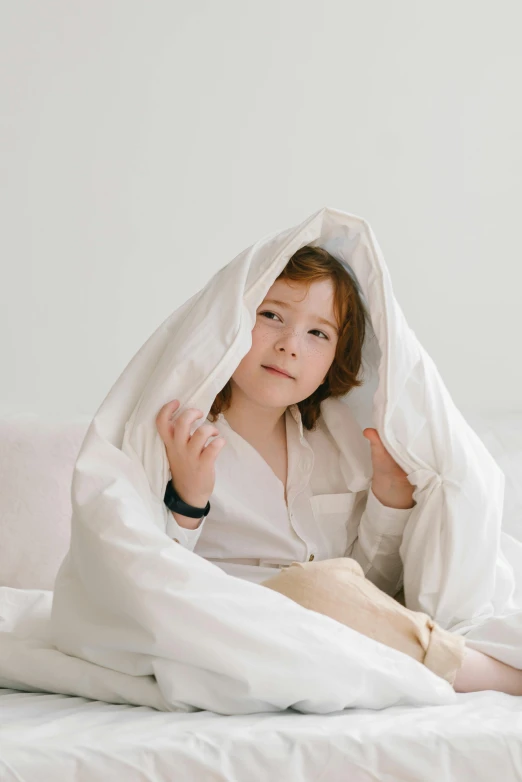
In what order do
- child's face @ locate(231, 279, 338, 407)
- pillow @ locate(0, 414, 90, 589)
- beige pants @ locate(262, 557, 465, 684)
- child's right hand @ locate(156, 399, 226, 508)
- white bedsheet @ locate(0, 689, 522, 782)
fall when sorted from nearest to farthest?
white bedsheet @ locate(0, 689, 522, 782) < beige pants @ locate(262, 557, 465, 684) < child's right hand @ locate(156, 399, 226, 508) < child's face @ locate(231, 279, 338, 407) < pillow @ locate(0, 414, 90, 589)

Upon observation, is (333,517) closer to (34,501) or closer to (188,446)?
(188,446)

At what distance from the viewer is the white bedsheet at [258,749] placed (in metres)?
0.78

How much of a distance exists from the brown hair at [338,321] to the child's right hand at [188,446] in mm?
213

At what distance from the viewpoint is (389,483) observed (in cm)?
140

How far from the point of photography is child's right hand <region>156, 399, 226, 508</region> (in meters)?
1.23

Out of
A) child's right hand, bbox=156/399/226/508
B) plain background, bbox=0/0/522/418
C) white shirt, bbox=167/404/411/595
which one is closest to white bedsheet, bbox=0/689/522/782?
child's right hand, bbox=156/399/226/508

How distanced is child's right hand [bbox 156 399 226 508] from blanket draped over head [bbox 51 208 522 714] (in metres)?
0.02

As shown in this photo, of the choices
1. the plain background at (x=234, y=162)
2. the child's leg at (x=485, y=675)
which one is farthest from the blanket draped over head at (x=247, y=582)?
the plain background at (x=234, y=162)

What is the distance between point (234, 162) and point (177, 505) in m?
1.08

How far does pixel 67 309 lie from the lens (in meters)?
2.03

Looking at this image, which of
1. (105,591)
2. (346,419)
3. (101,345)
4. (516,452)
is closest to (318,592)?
(105,591)

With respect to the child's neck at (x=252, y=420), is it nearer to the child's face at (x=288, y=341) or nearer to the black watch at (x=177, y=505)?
the child's face at (x=288, y=341)

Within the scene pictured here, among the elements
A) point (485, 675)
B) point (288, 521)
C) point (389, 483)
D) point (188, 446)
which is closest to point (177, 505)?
point (188, 446)

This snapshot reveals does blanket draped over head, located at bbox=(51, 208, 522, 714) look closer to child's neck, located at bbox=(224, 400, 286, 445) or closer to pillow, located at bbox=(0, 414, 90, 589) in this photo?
child's neck, located at bbox=(224, 400, 286, 445)
